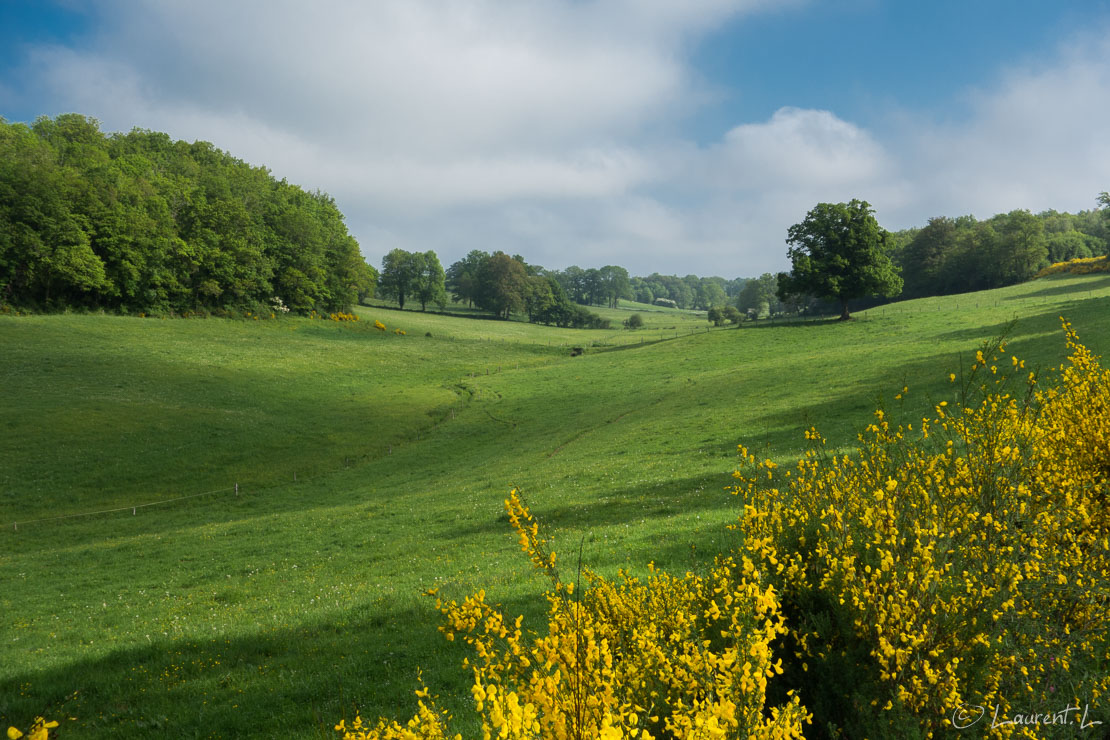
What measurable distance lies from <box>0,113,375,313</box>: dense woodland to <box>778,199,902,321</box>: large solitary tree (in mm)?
63337

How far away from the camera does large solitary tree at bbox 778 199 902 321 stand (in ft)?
185

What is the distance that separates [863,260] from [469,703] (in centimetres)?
6156

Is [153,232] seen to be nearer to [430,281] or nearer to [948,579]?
[430,281]

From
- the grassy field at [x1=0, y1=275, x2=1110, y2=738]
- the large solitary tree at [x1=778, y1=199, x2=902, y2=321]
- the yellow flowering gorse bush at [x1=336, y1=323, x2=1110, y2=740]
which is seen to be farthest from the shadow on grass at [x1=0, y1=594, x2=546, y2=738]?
the large solitary tree at [x1=778, y1=199, x2=902, y2=321]

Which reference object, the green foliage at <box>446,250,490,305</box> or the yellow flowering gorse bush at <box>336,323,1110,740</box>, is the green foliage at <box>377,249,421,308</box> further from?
the yellow flowering gorse bush at <box>336,323,1110,740</box>

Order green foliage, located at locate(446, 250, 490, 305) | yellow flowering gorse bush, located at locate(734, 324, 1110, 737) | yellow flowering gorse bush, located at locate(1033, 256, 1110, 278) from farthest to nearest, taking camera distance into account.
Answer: green foliage, located at locate(446, 250, 490, 305)
yellow flowering gorse bush, located at locate(1033, 256, 1110, 278)
yellow flowering gorse bush, located at locate(734, 324, 1110, 737)

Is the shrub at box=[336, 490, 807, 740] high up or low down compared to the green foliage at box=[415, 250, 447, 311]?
down

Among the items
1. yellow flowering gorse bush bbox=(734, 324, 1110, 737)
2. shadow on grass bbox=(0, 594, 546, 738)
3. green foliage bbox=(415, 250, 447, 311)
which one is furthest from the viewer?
green foliage bbox=(415, 250, 447, 311)

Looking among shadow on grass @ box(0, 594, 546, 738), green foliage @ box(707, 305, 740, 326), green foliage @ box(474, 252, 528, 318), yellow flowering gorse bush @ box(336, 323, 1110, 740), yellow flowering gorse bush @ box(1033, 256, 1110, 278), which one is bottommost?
shadow on grass @ box(0, 594, 546, 738)

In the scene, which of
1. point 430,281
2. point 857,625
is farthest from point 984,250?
point 857,625

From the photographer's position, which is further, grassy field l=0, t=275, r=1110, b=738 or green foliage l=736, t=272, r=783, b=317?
green foliage l=736, t=272, r=783, b=317

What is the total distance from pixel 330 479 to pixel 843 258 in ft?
172

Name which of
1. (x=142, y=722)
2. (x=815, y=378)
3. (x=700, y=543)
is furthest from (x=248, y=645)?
(x=815, y=378)

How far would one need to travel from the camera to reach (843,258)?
56594mm
